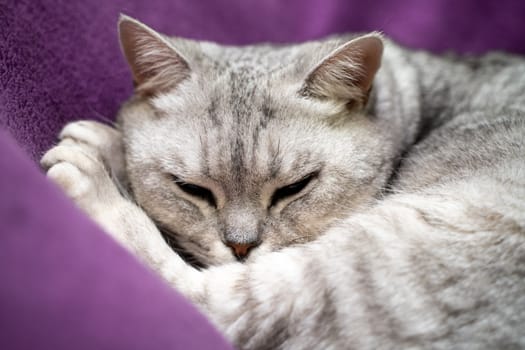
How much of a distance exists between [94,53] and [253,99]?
0.59m

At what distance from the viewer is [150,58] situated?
140cm

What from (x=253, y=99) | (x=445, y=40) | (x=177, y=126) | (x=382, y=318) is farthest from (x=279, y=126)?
(x=445, y=40)

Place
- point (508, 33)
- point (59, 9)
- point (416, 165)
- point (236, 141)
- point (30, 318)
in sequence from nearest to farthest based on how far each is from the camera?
point (30, 318) < point (236, 141) < point (416, 165) < point (59, 9) < point (508, 33)

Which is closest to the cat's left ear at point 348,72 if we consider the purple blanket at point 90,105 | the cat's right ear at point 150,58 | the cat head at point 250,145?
the cat head at point 250,145

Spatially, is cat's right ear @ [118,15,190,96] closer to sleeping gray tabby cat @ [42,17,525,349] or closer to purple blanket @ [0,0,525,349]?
sleeping gray tabby cat @ [42,17,525,349]

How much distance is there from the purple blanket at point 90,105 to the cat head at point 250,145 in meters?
0.25

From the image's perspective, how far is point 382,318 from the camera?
3.52ft

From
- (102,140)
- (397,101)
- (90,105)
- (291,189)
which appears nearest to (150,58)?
(102,140)

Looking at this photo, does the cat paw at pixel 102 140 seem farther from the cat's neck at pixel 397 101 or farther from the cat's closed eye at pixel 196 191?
the cat's neck at pixel 397 101

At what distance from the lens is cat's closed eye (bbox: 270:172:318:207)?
1.33 m

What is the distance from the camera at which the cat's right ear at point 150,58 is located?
1.34m

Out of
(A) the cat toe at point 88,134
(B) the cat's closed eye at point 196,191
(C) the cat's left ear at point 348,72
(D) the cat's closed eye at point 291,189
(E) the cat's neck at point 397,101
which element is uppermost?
(C) the cat's left ear at point 348,72

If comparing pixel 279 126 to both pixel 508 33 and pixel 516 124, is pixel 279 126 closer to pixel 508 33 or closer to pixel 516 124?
pixel 516 124

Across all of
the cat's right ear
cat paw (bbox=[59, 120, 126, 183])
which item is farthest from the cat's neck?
cat paw (bbox=[59, 120, 126, 183])
